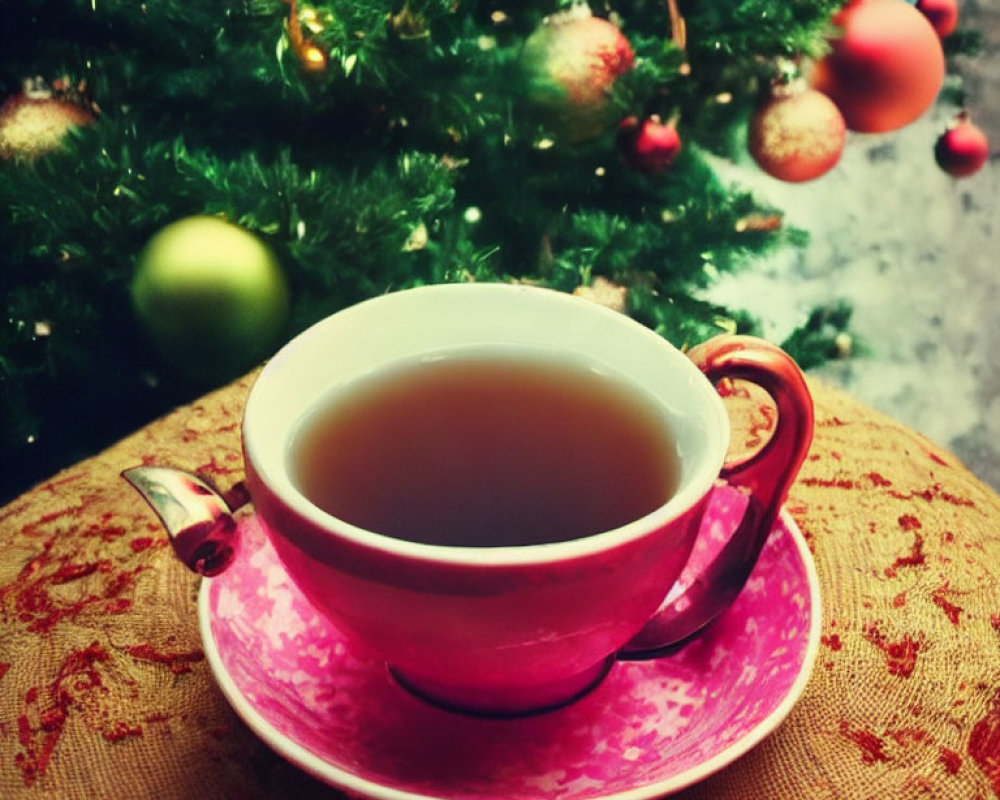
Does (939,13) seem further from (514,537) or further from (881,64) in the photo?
(514,537)

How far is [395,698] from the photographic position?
1.55ft

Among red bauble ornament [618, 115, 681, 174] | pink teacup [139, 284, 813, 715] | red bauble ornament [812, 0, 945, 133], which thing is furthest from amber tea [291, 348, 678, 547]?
red bauble ornament [812, 0, 945, 133]

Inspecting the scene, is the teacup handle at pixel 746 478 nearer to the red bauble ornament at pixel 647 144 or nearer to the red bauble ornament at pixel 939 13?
the red bauble ornament at pixel 647 144

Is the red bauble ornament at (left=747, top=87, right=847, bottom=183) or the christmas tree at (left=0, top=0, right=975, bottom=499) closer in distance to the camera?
the christmas tree at (left=0, top=0, right=975, bottom=499)

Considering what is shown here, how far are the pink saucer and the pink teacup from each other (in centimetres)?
2

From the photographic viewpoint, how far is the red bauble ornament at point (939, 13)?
47.6 inches

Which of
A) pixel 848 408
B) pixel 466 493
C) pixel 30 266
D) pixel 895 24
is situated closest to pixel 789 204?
pixel 895 24

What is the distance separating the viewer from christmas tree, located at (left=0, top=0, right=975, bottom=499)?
0.90 m

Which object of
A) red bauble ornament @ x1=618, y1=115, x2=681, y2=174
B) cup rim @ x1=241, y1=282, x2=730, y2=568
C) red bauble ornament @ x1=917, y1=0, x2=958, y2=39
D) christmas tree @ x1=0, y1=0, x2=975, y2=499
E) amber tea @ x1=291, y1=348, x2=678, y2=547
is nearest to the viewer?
cup rim @ x1=241, y1=282, x2=730, y2=568

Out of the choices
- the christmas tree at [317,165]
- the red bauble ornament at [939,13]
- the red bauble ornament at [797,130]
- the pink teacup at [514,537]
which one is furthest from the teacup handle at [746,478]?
the red bauble ornament at [939,13]

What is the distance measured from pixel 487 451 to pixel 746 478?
15 centimetres

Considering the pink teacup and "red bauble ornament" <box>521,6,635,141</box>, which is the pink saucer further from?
"red bauble ornament" <box>521,6,635,141</box>

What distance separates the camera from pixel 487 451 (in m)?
0.55

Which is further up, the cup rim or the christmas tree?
the cup rim
